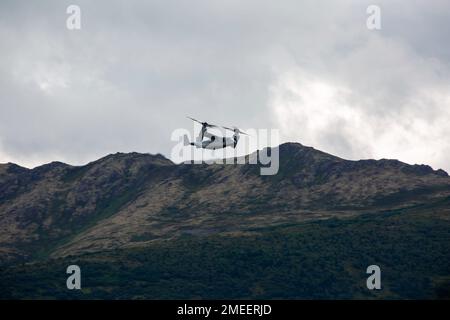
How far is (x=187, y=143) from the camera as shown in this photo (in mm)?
151875
